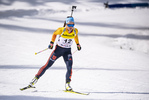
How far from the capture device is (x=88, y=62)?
23.8 feet

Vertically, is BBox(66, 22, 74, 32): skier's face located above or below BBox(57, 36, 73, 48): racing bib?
above

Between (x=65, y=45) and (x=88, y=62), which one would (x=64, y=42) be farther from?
(x=88, y=62)

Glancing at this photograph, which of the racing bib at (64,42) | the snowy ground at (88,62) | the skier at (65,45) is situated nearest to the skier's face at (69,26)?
the skier at (65,45)

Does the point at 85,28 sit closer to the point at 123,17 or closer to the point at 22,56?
the point at 123,17

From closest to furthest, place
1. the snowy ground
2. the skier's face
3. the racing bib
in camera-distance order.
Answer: the skier's face < the racing bib < the snowy ground

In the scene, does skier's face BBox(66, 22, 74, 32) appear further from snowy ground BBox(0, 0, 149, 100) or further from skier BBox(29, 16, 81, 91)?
snowy ground BBox(0, 0, 149, 100)

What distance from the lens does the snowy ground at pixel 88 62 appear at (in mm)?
4355

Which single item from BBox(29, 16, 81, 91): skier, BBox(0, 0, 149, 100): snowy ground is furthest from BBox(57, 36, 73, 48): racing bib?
BBox(0, 0, 149, 100): snowy ground

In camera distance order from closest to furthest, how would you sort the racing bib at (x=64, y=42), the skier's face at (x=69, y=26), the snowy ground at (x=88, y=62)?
the skier's face at (x=69, y=26) → the racing bib at (x=64, y=42) → the snowy ground at (x=88, y=62)

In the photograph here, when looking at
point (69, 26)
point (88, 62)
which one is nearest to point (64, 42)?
point (69, 26)

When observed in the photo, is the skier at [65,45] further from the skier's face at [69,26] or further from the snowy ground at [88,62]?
the snowy ground at [88,62]

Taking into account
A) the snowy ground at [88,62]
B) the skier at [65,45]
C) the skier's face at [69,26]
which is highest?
the skier's face at [69,26]

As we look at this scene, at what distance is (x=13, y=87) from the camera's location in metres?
4.36

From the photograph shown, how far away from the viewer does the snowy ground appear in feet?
14.3
